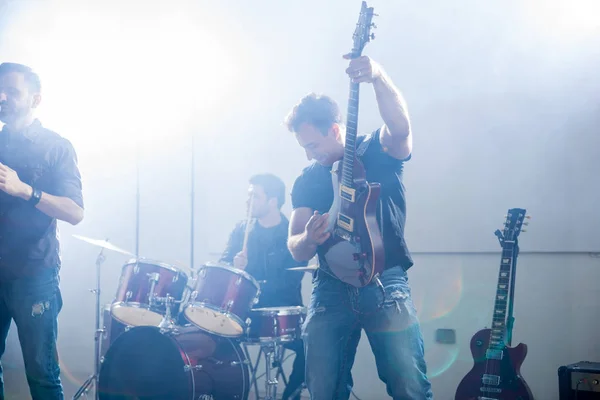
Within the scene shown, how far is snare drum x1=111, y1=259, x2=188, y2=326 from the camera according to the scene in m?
3.61

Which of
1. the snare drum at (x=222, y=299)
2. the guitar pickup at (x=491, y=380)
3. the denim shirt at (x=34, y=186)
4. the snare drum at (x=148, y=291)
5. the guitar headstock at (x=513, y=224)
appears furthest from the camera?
the snare drum at (x=148, y=291)

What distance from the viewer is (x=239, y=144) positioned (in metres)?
4.84

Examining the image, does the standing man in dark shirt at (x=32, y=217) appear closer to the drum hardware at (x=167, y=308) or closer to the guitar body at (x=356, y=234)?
the drum hardware at (x=167, y=308)

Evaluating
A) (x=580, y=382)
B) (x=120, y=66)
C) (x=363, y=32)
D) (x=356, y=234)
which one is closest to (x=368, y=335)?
(x=356, y=234)

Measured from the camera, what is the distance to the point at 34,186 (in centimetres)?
273

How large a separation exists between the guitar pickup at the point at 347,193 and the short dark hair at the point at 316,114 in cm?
29

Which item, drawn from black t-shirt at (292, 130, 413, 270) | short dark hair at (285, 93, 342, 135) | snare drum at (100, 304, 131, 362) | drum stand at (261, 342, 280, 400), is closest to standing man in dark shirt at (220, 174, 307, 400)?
drum stand at (261, 342, 280, 400)

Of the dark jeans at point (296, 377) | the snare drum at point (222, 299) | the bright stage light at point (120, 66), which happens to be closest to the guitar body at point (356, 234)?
the snare drum at point (222, 299)

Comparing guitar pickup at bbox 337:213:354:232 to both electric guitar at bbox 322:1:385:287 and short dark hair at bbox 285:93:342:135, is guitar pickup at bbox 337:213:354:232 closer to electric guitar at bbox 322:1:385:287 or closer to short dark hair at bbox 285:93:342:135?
electric guitar at bbox 322:1:385:287

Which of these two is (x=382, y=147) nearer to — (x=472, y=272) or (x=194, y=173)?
(x=472, y=272)

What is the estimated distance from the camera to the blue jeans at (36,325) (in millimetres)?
2492

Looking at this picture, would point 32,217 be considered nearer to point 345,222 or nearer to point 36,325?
point 36,325

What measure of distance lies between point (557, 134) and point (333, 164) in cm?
212

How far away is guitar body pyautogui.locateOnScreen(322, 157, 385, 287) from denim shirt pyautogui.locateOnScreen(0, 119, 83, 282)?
1.21 metres
